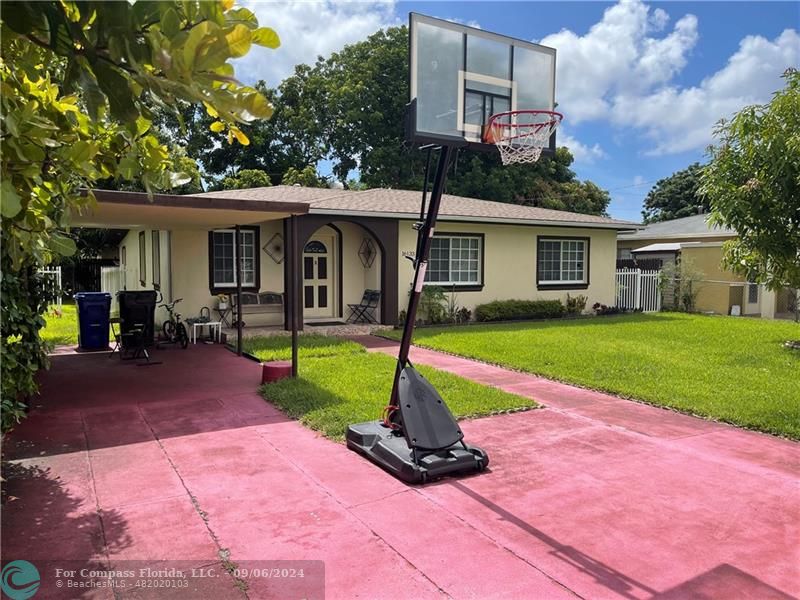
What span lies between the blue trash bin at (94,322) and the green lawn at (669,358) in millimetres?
6154

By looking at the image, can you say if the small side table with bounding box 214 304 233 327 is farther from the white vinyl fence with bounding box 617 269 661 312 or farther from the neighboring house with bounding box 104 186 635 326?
the white vinyl fence with bounding box 617 269 661 312

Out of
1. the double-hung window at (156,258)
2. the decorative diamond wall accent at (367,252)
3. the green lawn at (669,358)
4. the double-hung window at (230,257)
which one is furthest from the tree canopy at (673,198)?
the double-hung window at (156,258)

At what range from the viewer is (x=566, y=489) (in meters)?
4.63

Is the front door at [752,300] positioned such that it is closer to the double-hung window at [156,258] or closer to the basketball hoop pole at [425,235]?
the basketball hoop pole at [425,235]

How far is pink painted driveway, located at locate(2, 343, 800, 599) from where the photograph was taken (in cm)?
337

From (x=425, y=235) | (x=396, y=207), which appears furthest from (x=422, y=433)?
(x=396, y=207)

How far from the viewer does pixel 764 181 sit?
1098 centimetres

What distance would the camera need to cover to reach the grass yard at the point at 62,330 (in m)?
12.5

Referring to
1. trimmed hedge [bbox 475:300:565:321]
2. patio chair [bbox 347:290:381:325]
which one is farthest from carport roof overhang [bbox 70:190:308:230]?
trimmed hedge [bbox 475:300:565:321]

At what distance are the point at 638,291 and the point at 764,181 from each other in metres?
9.32

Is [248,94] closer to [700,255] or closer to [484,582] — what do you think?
[484,582]

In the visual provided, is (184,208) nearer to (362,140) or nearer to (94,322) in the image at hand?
(94,322)

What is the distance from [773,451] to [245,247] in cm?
1171

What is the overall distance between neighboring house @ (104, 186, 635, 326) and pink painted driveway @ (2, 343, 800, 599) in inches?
289
